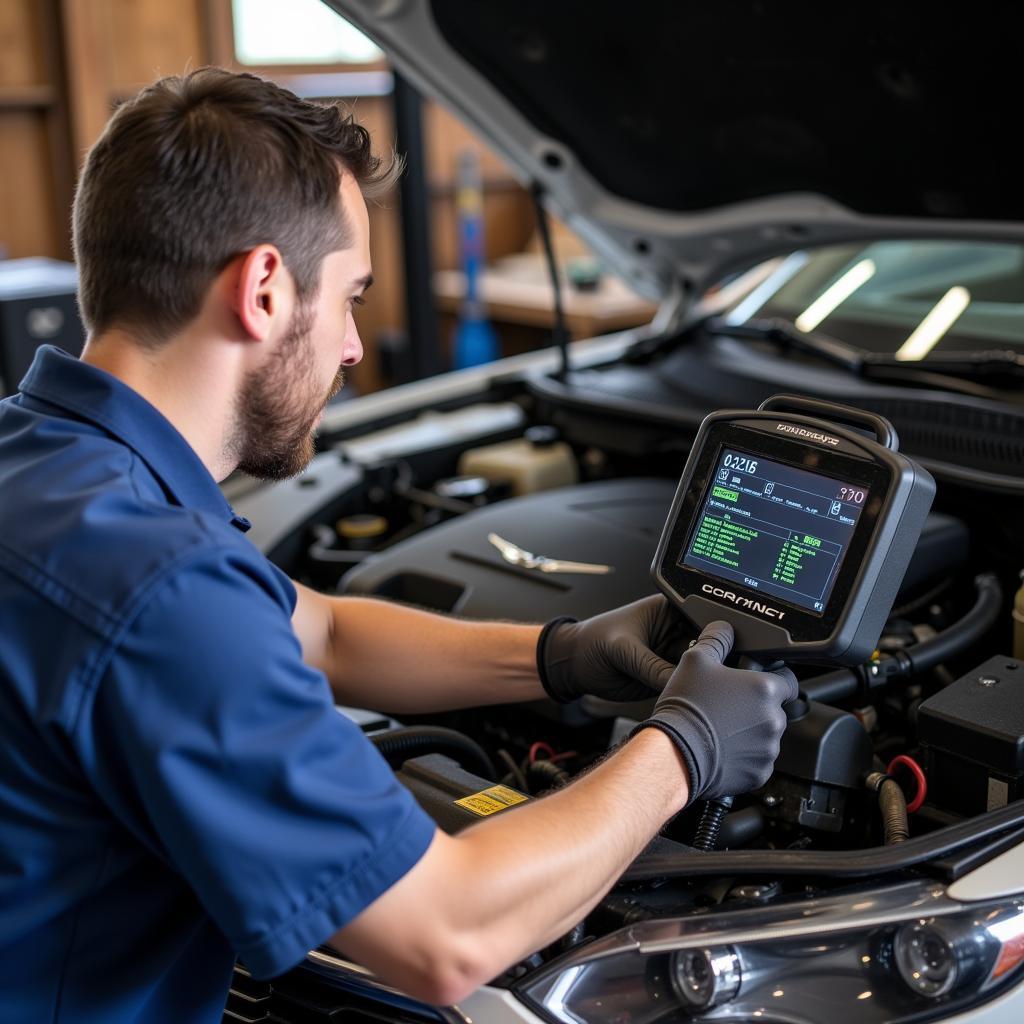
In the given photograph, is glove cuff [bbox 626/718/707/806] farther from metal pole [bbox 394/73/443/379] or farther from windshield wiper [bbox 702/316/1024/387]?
metal pole [bbox 394/73/443/379]

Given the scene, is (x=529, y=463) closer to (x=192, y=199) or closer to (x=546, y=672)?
(x=546, y=672)

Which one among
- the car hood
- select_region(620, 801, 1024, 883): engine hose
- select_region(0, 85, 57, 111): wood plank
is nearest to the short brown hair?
select_region(620, 801, 1024, 883): engine hose

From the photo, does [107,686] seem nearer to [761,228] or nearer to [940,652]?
[940,652]

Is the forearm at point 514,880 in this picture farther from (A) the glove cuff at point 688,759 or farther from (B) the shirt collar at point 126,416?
(B) the shirt collar at point 126,416

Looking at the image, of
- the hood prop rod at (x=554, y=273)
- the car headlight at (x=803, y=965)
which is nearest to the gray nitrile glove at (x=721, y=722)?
the car headlight at (x=803, y=965)

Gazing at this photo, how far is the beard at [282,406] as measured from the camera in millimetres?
1159

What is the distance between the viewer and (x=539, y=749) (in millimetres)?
1572

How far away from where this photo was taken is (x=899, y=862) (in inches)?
44.3

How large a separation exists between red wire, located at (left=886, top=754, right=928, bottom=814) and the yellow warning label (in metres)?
0.38

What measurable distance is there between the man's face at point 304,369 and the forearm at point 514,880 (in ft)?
1.32

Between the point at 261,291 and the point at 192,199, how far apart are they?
9cm

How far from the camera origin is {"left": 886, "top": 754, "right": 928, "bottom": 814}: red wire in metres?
1.31

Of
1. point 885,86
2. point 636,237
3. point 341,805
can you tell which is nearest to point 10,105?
point 636,237

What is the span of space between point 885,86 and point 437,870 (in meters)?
1.31
